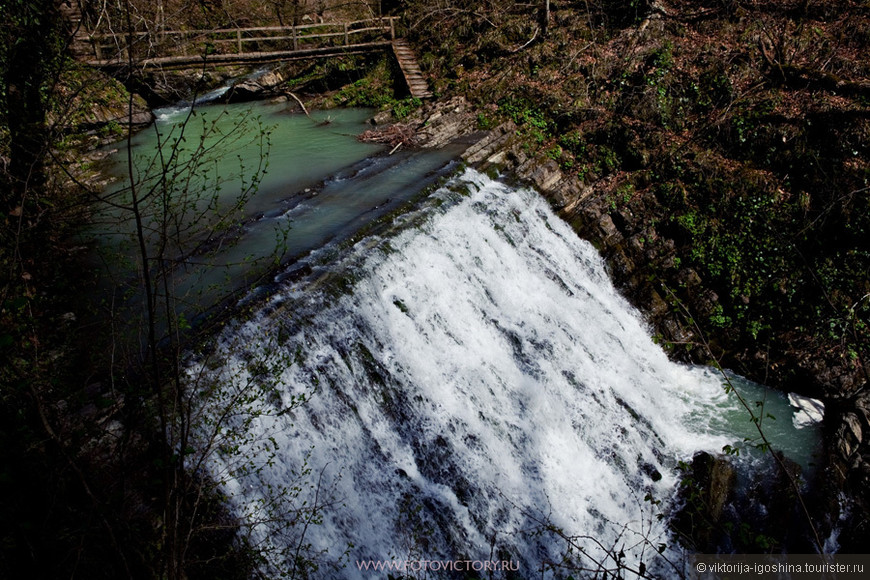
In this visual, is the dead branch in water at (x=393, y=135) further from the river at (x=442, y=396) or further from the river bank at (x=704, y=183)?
the river at (x=442, y=396)

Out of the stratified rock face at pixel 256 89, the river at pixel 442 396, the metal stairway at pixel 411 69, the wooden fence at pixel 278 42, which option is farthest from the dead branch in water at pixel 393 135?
the stratified rock face at pixel 256 89

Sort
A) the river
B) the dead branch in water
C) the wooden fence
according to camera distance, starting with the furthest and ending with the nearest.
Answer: the wooden fence < the dead branch in water < the river

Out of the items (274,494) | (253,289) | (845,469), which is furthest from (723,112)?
(274,494)

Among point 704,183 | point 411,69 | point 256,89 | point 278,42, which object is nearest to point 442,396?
point 704,183

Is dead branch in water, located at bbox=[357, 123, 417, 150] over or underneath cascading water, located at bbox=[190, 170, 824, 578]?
over

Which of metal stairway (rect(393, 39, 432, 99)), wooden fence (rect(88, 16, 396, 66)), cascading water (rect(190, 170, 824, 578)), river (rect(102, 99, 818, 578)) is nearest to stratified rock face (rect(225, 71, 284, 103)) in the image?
wooden fence (rect(88, 16, 396, 66))

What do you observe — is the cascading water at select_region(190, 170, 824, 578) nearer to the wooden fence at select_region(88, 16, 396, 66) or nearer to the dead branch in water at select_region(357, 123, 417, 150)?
the dead branch in water at select_region(357, 123, 417, 150)

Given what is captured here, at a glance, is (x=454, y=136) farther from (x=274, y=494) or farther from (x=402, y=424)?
(x=274, y=494)

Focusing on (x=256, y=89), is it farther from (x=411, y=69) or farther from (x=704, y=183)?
(x=704, y=183)
